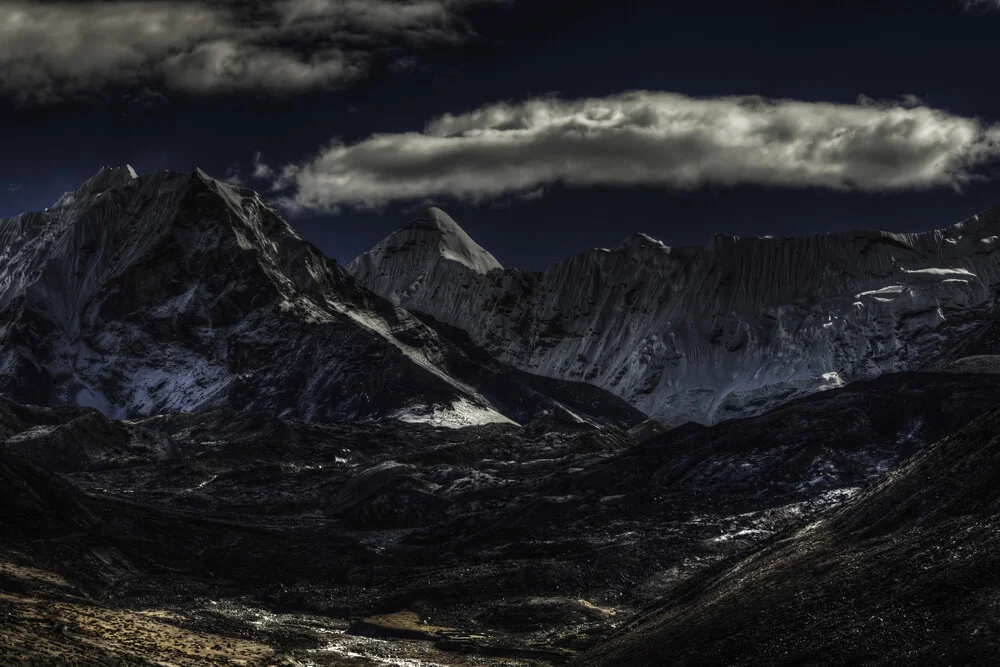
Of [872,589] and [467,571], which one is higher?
[872,589]

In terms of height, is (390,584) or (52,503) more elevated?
(52,503)

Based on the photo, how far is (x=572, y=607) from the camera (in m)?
138

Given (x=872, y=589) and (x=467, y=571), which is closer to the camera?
(x=872, y=589)

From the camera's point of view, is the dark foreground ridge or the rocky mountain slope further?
the dark foreground ridge

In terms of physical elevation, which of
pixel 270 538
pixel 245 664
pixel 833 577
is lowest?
pixel 270 538

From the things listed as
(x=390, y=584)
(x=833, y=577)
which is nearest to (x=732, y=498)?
(x=390, y=584)

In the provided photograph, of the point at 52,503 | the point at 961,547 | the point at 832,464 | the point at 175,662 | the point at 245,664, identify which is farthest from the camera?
the point at 832,464

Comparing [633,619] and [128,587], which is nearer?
[633,619]

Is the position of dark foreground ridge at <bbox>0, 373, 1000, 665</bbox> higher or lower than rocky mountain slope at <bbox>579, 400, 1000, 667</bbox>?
lower

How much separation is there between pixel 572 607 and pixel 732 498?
2180 inches

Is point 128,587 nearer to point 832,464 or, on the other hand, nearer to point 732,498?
point 732,498

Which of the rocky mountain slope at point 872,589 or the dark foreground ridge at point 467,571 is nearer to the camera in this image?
the rocky mountain slope at point 872,589

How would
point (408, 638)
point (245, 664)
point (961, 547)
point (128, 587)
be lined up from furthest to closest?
point (128, 587) → point (408, 638) → point (245, 664) → point (961, 547)

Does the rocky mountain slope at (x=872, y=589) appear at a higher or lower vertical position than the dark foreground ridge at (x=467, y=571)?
higher
